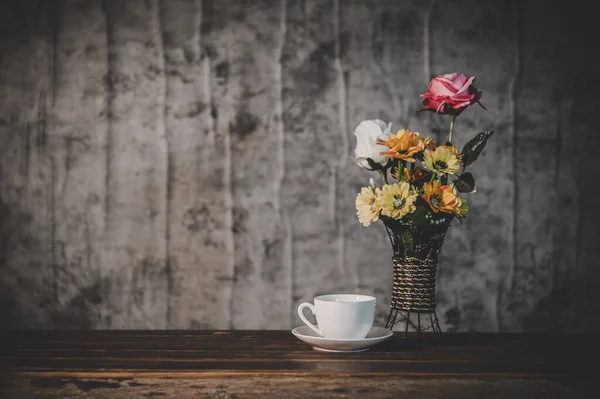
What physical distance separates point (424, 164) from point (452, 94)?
150 mm

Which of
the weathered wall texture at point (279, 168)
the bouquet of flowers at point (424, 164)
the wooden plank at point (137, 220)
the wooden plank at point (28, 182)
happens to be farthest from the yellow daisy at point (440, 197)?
the wooden plank at point (28, 182)

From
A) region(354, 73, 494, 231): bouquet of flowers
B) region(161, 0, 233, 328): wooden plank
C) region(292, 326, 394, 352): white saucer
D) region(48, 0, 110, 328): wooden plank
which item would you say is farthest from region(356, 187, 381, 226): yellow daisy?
region(48, 0, 110, 328): wooden plank

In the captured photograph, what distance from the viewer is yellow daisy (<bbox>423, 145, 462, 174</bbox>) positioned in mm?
1287

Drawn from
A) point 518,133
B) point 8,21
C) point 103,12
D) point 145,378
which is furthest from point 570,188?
point 8,21

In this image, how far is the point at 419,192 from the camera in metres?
1.30

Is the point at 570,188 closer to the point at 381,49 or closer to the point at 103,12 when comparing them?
the point at 381,49

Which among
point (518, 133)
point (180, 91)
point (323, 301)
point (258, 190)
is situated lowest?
point (323, 301)

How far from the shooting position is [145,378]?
3.49 ft

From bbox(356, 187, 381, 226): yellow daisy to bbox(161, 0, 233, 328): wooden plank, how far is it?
1.79 ft

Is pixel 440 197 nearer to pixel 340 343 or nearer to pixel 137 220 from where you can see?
pixel 340 343

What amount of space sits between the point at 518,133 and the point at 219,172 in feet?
A: 2.75

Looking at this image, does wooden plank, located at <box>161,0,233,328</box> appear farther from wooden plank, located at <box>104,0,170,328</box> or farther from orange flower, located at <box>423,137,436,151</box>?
orange flower, located at <box>423,137,436,151</box>

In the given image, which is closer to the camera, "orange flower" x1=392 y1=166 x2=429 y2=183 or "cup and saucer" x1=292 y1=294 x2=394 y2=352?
"cup and saucer" x1=292 y1=294 x2=394 y2=352

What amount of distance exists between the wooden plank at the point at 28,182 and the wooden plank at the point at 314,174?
2.20 ft
